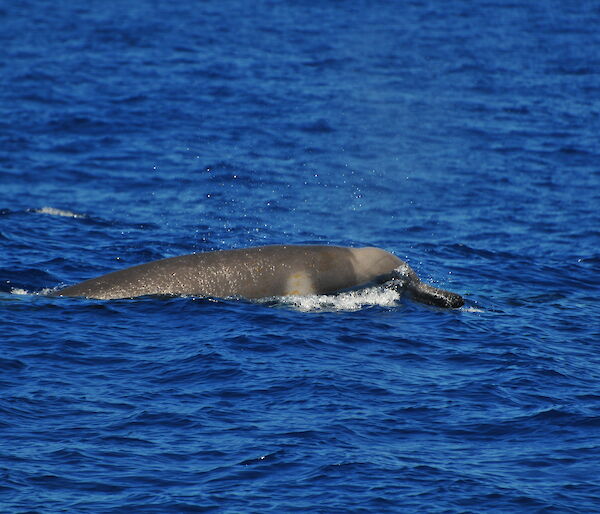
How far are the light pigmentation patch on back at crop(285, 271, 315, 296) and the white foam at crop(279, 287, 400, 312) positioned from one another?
9 centimetres

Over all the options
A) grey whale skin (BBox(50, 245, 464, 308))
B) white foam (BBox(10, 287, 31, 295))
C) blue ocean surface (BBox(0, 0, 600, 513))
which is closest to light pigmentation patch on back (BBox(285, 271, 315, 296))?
grey whale skin (BBox(50, 245, 464, 308))

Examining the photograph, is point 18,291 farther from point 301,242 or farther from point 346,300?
point 301,242

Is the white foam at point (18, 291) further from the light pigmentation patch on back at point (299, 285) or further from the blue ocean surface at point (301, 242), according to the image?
the light pigmentation patch on back at point (299, 285)

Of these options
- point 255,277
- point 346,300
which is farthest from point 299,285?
point 346,300

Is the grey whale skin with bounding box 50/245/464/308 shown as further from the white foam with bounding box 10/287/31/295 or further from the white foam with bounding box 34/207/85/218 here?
the white foam with bounding box 34/207/85/218

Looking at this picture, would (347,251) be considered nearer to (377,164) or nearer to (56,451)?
(56,451)

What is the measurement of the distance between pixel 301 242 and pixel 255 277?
238 inches

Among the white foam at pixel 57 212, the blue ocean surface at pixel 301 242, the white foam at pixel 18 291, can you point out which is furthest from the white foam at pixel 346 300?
the white foam at pixel 57 212

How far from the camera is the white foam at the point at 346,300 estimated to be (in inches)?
762

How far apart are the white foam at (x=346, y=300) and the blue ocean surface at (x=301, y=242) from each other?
56 mm

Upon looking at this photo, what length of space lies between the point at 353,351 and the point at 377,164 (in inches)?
713

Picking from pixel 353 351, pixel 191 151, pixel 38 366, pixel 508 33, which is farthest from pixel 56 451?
pixel 508 33

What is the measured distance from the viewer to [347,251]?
20.4 metres

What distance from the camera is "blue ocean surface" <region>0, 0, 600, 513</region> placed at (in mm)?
13344
